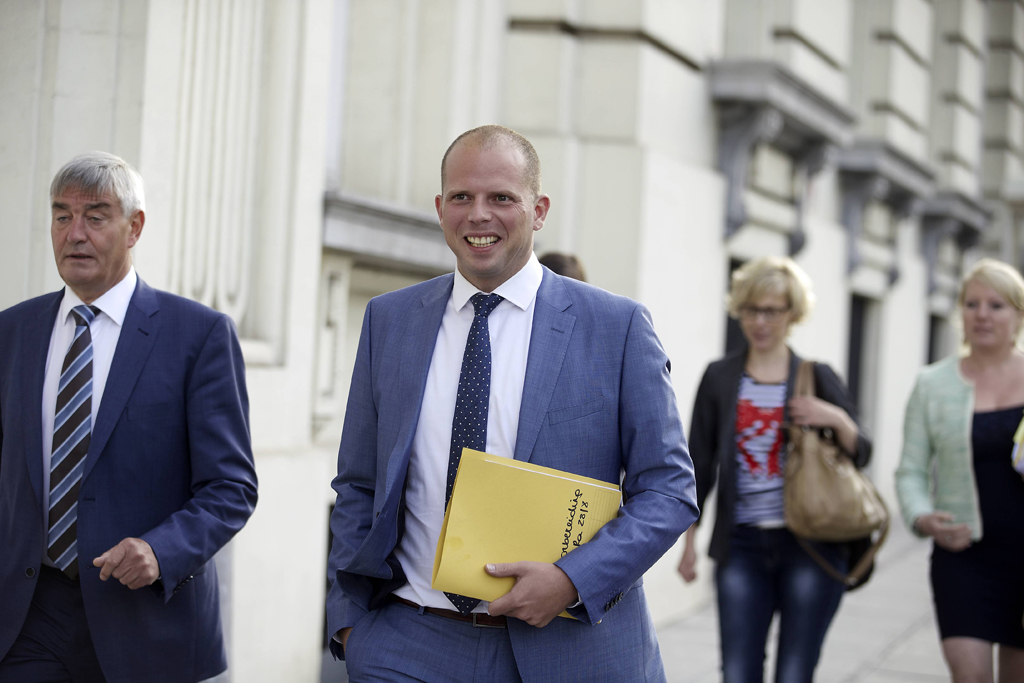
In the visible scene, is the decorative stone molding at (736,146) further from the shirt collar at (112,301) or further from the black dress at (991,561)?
the shirt collar at (112,301)

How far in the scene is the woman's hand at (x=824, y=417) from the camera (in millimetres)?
4270

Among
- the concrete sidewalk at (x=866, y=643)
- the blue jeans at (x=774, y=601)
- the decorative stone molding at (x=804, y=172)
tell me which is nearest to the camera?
the blue jeans at (x=774, y=601)

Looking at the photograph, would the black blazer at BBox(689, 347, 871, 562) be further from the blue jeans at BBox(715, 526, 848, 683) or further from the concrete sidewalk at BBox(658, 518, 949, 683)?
the concrete sidewalk at BBox(658, 518, 949, 683)

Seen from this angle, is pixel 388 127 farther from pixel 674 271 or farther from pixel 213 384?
pixel 213 384

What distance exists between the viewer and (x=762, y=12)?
8922 millimetres

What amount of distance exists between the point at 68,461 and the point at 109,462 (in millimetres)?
101

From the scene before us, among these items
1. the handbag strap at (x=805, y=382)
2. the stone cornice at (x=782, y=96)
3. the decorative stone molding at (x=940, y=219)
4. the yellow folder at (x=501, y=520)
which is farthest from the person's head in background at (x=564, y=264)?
the decorative stone molding at (x=940, y=219)

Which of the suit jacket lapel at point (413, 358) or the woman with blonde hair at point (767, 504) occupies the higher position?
the suit jacket lapel at point (413, 358)

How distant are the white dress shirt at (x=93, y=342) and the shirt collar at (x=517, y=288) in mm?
944

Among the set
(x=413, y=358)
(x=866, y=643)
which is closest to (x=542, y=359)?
(x=413, y=358)

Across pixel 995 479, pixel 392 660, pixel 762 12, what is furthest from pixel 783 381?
pixel 762 12

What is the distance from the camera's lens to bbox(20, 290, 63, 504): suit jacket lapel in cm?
278

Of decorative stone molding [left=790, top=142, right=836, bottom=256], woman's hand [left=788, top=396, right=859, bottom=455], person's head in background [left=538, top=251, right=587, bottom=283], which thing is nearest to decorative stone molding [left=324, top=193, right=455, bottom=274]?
person's head in background [left=538, top=251, right=587, bottom=283]

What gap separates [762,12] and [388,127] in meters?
4.15
